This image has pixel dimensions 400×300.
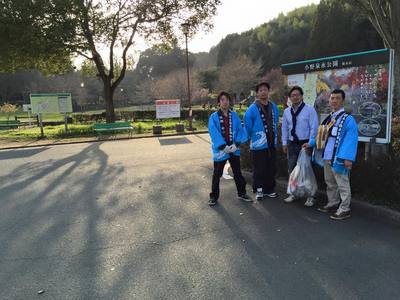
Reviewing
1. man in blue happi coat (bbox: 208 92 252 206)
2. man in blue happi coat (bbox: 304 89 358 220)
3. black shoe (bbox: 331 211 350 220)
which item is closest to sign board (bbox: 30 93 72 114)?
man in blue happi coat (bbox: 208 92 252 206)

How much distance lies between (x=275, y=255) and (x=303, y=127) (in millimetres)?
2065

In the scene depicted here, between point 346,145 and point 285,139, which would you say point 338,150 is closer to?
point 346,145

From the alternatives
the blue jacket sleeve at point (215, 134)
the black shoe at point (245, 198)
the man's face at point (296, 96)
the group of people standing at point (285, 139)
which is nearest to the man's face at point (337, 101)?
the group of people standing at point (285, 139)

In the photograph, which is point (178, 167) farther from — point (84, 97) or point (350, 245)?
point (84, 97)

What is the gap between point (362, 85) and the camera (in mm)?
4984

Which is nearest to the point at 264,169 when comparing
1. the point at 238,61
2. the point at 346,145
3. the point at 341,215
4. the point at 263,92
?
the point at 263,92

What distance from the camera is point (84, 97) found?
58.4 meters

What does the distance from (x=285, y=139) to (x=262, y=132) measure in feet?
1.19

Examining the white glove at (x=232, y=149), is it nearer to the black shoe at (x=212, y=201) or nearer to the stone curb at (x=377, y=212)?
the black shoe at (x=212, y=201)

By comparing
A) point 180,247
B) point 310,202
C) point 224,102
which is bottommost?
point 180,247

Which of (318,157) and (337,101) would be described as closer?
(337,101)

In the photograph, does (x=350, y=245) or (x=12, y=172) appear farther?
(x=12, y=172)

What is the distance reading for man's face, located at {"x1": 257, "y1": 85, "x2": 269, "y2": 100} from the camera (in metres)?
4.84

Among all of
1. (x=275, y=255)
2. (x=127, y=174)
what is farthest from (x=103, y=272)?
A: (x=127, y=174)
